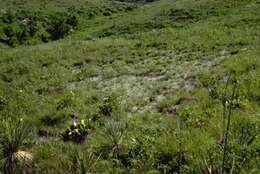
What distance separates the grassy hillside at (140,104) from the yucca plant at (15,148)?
2 centimetres

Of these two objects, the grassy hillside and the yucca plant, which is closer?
the grassy hillside

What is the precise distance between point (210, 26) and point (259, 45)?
8.65 m

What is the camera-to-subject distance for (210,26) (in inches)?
1069

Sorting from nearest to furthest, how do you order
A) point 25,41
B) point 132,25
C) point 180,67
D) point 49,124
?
1. point 49,124
2. point 180,67
3. point 132,25
4. point 25,41

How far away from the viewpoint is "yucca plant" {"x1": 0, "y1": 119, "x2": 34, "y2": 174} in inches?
392

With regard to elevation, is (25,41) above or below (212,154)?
below

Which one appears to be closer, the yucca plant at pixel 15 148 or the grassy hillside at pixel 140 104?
the grassy hillside at pixel 140 104

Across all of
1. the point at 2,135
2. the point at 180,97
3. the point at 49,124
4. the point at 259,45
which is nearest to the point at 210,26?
the point at 259,45

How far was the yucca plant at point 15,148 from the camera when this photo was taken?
32.7ft

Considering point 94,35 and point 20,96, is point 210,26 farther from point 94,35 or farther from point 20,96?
point 20,96

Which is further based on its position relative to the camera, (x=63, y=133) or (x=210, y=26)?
(x=210, y=26)

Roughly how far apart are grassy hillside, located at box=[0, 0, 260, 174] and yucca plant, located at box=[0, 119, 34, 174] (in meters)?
0.02

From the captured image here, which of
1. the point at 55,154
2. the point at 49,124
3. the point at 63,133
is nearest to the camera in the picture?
the point at 55,154

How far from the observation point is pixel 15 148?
412 inches
